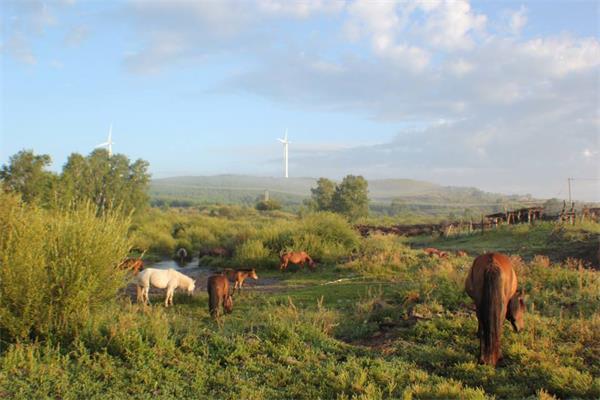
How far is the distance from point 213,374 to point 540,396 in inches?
150

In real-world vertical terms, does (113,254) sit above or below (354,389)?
above

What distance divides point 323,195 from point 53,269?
156 feet

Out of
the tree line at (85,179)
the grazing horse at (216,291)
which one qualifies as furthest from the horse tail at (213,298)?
the tree line at (85,179)

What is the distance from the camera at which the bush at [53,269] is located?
739 centimetres

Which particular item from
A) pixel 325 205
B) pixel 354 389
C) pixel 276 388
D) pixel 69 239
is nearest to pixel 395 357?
pixel 354 389

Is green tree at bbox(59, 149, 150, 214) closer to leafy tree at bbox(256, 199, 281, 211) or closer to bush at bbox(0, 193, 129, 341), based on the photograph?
leafy tree at bbox(256, 199, 281, 211)

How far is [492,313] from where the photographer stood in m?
6.74

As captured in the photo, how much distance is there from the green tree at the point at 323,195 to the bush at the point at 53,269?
43384mm

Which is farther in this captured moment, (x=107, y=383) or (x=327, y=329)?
(x=327, y=329)

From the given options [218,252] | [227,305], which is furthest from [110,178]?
[227,305]

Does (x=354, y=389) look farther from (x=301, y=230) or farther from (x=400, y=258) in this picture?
(x=301, y=230)

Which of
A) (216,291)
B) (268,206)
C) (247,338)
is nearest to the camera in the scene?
(247,338)

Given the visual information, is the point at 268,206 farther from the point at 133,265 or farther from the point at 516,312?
the point at 516,312

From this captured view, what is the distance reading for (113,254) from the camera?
8.15 metres
